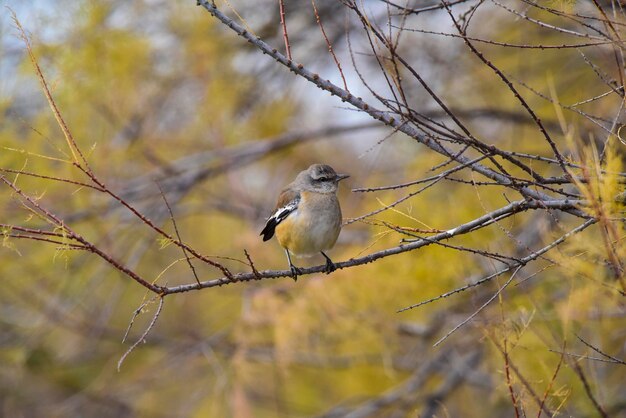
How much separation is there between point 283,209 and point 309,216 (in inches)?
12.0

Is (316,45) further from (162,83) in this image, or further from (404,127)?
(404,127)

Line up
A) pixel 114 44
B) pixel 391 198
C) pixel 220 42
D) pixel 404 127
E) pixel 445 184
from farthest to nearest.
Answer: pixel 445 184, pixel 220 42, pixel 114 44, pixel 391 198, pixel 404 127

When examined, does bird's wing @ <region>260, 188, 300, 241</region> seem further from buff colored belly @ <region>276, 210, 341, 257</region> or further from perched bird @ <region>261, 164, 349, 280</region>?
buff colored belly @ <region>276, 210, 341, 257</region>

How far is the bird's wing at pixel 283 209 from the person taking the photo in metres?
5.52

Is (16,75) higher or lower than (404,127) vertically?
higher

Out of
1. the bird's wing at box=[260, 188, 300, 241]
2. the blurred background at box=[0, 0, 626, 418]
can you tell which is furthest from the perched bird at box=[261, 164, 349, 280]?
the blurred background at box=[0, 0, 626, 418]

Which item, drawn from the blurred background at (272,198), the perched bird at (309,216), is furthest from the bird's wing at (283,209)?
the blurred background at (272,198)

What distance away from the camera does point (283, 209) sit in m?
5.56

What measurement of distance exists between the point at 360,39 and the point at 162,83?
7.60 feet

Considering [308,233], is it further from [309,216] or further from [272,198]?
[272,198]

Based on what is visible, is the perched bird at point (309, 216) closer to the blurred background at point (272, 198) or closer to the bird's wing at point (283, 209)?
the bird's wing at point (283, 209)

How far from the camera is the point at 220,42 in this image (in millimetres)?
8078

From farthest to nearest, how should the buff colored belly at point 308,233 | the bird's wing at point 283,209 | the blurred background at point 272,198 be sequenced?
1. the blurred background at point 272,198
2. the bird's wing at point 283,209
3. the buff colored belly at point 308,233

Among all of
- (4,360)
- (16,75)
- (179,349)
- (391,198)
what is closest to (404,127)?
(391,198)
